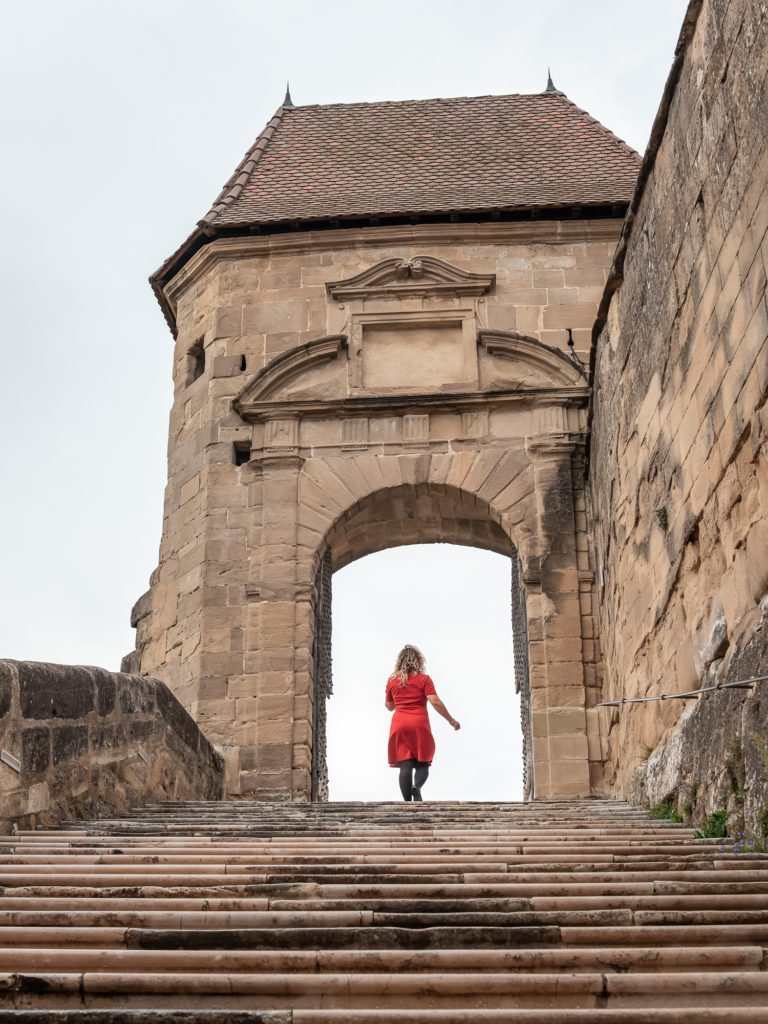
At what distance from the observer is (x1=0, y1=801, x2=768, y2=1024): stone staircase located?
330 centimetres

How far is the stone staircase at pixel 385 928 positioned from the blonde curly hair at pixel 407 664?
417 cm

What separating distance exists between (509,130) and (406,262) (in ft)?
10.7

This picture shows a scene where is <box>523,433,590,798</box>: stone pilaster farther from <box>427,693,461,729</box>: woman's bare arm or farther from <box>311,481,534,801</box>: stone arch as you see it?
<box>427,693,461,729</box>: woman's bare arm

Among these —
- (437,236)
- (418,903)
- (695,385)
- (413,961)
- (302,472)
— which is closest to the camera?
(413,961)

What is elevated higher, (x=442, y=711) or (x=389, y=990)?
(x=442, y=711)

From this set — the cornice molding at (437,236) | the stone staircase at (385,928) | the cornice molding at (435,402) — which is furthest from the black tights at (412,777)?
the cornice molding at (437,236)

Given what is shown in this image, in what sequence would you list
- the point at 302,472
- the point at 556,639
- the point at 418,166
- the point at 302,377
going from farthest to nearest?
the point at 418,166 < the point at 302,377 < the point at 302,472 < the point at 556,639

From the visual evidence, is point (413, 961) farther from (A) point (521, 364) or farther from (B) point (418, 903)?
(A) point (521, 364)

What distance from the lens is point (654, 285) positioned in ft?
22.9

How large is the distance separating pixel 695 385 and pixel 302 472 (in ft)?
18.2

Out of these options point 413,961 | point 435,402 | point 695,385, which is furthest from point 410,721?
point 413,961

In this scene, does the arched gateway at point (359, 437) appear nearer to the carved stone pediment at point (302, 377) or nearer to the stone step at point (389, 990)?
the carved stone pediment at point (302, 377)

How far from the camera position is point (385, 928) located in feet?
12.3

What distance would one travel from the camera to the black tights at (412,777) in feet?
31.3
